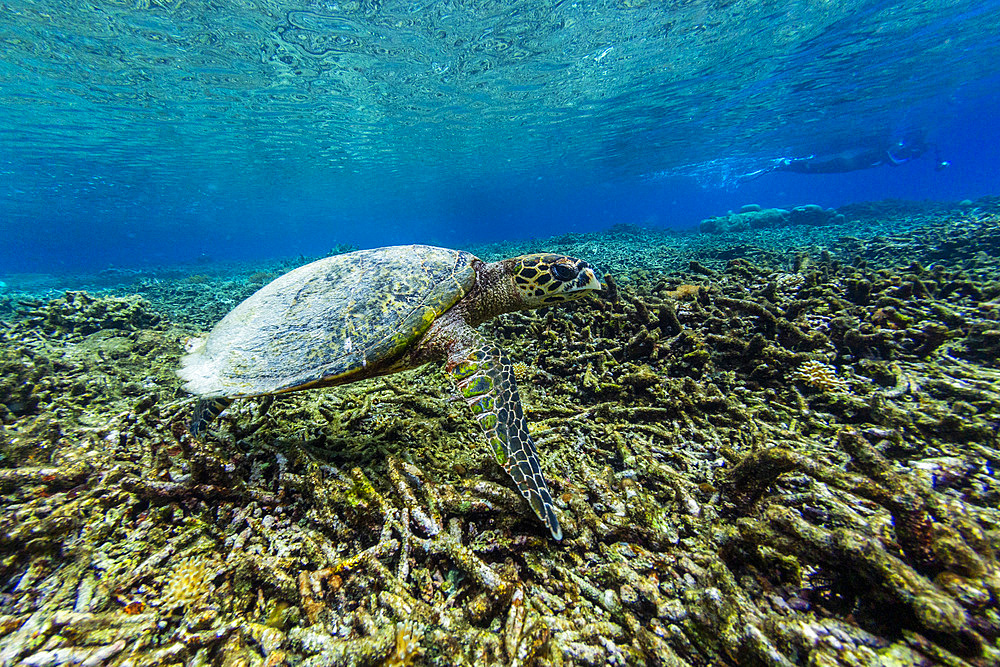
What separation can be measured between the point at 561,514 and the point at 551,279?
6.80 feet

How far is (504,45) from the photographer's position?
1578cm

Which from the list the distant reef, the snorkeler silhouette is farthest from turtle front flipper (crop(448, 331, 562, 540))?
the snorkeler silhouette

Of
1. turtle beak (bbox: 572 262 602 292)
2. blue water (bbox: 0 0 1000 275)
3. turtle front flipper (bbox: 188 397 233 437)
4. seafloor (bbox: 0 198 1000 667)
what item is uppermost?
blue water (bbox: 0 0 1000 275)

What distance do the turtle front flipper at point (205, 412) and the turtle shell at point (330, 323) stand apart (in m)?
0.33

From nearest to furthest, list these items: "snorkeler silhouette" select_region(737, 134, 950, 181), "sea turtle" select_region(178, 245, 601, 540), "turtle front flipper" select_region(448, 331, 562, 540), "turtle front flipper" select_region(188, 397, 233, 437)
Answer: "turtle front flipper" select_region(448, 331, 562, 540) → "sea turtle" select_region(178, 245, 601, 540) → "turtle front flipper" select_region(188, 397, 233, 437) → "snorkeler silhouette" select_region(737, 134, 950, 181)

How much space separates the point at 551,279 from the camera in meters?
3.33

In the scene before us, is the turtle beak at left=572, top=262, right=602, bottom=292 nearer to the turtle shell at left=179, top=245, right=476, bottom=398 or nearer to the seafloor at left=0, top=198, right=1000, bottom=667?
the seafloor at left=0, top=198, right=1000, bottom=667

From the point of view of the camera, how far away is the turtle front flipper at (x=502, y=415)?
6.59 feet

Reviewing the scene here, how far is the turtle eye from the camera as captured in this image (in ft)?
10.9

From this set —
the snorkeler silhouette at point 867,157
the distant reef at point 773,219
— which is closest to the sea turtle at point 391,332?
the distant reef at point 773,219

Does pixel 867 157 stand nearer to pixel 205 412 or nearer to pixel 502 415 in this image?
pixel 502 415

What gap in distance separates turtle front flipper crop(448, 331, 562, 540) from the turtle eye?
100 cm

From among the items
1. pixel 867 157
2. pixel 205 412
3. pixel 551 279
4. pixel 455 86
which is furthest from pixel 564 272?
pixel 867 157

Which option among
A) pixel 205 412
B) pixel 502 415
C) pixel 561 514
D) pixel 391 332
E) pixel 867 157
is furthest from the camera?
pixel 867 157
